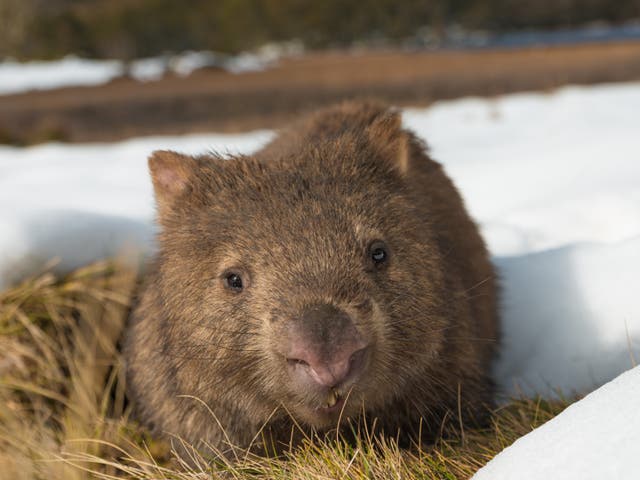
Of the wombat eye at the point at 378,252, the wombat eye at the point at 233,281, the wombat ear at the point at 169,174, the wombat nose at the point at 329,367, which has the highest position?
the wombat ear at the point at 169,174

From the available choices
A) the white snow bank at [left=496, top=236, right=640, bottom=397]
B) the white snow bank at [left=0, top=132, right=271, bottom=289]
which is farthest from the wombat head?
the white snow bank at [left=496, top=236, right=640, bottom=397]

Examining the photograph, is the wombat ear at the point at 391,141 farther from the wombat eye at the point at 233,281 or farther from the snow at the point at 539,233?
the snow at the point at 539,233

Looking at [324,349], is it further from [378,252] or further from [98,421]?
[98,421]

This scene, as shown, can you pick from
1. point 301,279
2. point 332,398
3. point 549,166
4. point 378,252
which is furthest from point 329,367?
point 549,166

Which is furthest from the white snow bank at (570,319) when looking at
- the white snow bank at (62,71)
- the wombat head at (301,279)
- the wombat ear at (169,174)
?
the white snow bank at (62,71)

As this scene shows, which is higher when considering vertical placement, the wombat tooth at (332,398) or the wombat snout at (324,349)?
the wombat snout at (324,349)

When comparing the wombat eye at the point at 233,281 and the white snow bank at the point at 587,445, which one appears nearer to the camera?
the white snow bank at the point at 587,445

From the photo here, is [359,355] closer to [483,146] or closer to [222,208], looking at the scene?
[222,208]

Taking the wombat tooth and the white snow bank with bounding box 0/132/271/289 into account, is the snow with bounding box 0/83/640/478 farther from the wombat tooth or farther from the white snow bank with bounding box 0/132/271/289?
the wombat tooth

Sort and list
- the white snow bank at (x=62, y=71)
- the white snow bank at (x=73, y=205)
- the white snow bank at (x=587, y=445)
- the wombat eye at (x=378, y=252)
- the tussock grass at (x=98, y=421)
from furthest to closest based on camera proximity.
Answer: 1. the white snow bank at (x=62, y=71)
2. the white snow bank at (x=73, y=205)
3. the wombat eye at (x=378, y=252)
4. the tussock grass at (x=98, y=421)
5. the white snow bank at (x=587, y=445)
